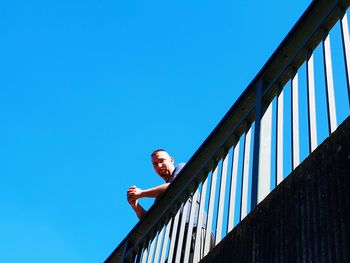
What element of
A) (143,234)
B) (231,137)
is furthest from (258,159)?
(143,234)

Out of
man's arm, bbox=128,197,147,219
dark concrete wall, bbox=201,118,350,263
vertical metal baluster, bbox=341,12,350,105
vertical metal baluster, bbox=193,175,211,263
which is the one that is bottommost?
dark concrete wall, bbox=201,118,350,263

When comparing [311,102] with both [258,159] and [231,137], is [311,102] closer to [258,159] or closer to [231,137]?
[258,159]

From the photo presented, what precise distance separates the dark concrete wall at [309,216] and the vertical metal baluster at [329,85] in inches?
8.8

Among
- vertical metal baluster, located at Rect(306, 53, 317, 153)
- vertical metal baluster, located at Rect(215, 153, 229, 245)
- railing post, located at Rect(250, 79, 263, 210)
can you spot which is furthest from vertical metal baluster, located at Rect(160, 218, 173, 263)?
vertical metal baluster, located at Rect(306, 53, 317, 153)

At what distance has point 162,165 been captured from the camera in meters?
5.50

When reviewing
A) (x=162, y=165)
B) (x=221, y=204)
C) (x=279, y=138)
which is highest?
(x=162, y=165)

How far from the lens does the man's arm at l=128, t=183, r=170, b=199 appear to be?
184 inches

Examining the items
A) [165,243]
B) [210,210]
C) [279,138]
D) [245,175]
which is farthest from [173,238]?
[279,138]

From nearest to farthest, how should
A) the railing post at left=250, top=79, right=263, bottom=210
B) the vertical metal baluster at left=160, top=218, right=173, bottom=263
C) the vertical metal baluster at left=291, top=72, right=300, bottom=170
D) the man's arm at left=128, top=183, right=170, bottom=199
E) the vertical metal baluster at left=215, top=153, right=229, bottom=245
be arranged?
1. the vertical metal baluster at left=291, top=72, right=300, bottom=170
2. the railing post at left=250, top=79, right=263, bottom=210
3. the vertical metal baluster at left=215, top=153, right=229, bottom=245
4. the vertical metal baluster at left=160, top=218, right=173, bottom=263
5. the man's arm at left=128, top=183, right=170, bottom=199

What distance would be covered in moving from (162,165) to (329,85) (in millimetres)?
3056

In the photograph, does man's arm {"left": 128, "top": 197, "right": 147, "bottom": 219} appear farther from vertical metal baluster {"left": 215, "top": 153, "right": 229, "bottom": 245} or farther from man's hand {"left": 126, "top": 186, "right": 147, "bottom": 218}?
vertical metal baluster {"left": 215, "top": 153, "right": 229, "bottom": 245}

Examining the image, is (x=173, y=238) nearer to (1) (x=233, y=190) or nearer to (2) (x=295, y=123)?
(1) (x=233, y=190)

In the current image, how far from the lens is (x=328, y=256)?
2.01 metres

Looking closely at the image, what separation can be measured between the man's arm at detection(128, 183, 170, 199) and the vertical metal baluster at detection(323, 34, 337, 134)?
Result: 7.19 ft
